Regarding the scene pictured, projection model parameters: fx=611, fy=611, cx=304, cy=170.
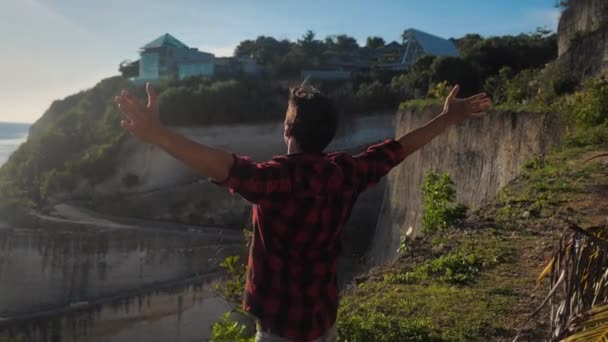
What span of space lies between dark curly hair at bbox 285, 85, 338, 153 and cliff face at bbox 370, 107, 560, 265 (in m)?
7.07

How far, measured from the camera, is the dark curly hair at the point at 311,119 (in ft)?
5.61

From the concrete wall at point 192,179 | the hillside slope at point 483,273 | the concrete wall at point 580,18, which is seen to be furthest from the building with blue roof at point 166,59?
the hillside slope at point 483,273

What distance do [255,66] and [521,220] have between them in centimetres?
3120

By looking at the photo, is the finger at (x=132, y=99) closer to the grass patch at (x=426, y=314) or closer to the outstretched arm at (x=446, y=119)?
the outstretched arm at (x=446, y=119)

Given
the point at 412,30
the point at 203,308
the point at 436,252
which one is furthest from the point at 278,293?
the point at 412,30

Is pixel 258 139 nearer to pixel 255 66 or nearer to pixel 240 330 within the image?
pixel 255 66

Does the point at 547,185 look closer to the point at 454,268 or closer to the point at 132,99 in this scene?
the point at 454,268

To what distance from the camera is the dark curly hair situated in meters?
1.71

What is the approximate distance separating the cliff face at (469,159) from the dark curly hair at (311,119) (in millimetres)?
7065

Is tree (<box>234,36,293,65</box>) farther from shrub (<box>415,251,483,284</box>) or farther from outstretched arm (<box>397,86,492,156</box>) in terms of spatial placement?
outstretched arm (<box>397,86,492,156</box>)

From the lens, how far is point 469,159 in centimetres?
1004

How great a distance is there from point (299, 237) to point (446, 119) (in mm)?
854

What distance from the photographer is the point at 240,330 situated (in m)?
3.05

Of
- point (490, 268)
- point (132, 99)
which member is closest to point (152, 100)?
point (132, 99)
